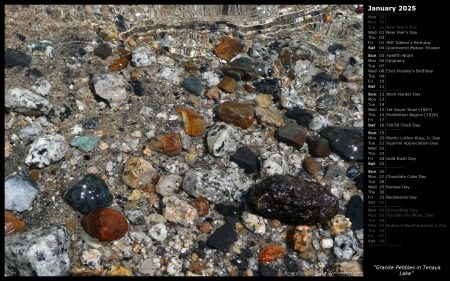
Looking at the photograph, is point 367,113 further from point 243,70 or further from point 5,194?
point 5,194

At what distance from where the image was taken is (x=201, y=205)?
3.62 metres

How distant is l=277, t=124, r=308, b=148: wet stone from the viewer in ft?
13.4

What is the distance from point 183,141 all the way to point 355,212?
166 centimetres

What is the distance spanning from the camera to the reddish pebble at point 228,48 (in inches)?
192

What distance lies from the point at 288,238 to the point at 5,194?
7.66 feet

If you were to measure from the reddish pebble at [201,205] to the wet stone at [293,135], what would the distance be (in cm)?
101

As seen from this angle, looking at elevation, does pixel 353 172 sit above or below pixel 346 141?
Result: below

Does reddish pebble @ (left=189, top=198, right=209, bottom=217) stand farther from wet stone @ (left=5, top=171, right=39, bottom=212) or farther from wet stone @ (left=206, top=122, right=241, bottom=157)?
wet stone @ (left=5, top=171, right=39, bottom=212)

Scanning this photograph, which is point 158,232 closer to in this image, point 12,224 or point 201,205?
point 201,205

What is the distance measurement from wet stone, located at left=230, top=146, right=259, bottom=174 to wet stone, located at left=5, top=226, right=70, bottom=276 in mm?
1592

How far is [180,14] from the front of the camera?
17.2 ft

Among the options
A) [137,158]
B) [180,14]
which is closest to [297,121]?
[137,158]

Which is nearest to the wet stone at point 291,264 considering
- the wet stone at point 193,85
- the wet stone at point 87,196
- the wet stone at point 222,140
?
the wet stone at point 222,140

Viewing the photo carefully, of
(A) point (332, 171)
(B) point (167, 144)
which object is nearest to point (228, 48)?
(B) point (167, 144)
